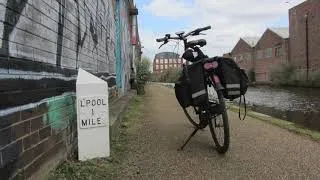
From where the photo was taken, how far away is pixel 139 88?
24094 mm

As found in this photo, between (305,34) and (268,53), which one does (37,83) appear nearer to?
(305,34)

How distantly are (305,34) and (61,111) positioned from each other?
51.4 metres

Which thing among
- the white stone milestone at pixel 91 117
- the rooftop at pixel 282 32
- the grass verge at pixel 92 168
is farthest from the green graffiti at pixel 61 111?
the rooftop at pixel 282 32

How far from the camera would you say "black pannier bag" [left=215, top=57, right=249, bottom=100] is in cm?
609

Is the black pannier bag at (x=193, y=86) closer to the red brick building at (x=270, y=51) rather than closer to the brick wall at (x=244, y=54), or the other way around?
the red brick building at (x=270, y=51)

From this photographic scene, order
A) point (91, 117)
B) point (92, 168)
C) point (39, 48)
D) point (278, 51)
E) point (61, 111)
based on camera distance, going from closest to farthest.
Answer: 1. point (39, 48)
2. point (92, 168)
3. point (61, 111)
4. point (91, 117)
5. point (278, 51)

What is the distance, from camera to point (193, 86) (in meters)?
6.05

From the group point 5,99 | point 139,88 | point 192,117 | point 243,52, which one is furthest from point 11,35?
point 243,52

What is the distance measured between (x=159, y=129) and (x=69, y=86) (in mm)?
3301

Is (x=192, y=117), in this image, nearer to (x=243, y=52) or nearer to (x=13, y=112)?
(x=13, y=112)

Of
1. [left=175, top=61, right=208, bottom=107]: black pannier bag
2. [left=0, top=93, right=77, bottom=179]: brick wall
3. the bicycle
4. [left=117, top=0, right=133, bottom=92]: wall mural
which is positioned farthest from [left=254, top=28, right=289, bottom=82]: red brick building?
[left=0, top=93, right=77, bottom=179]: brick wall

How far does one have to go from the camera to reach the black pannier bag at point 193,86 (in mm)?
6020

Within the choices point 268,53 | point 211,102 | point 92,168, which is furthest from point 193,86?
point 268,53

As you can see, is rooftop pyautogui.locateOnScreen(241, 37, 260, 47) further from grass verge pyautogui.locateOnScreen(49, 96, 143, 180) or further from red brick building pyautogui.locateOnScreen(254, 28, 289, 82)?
grass verge pyautogui.locateOnScreen(49, 96, 143, 180)
